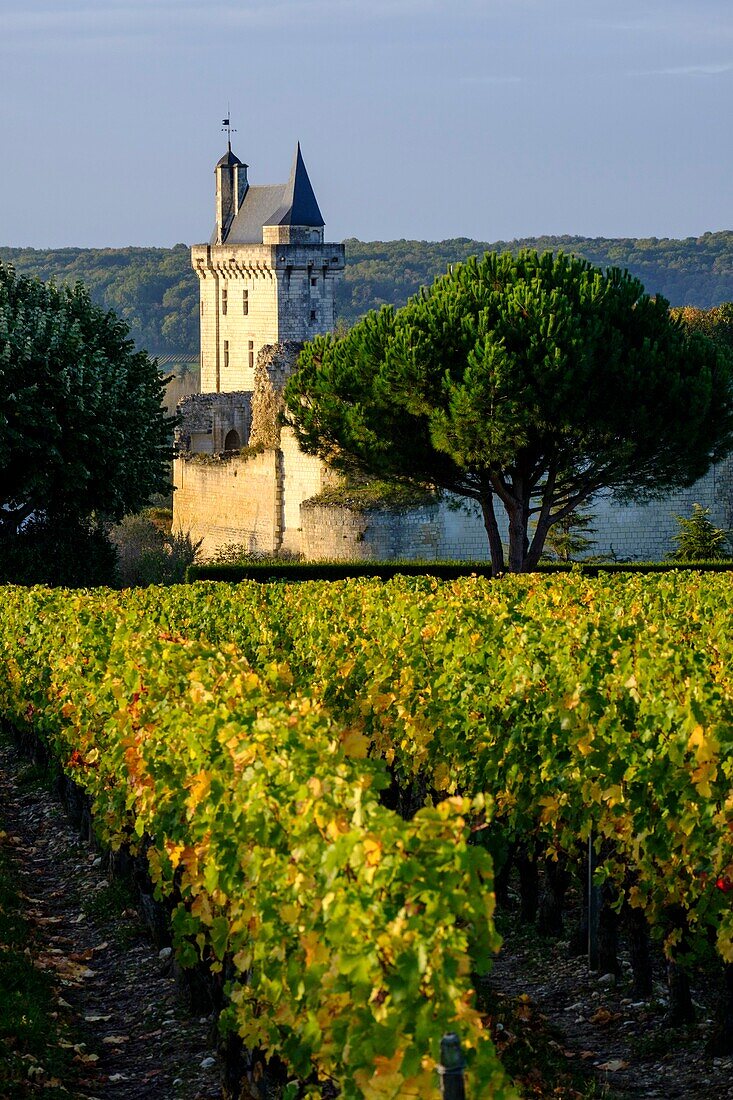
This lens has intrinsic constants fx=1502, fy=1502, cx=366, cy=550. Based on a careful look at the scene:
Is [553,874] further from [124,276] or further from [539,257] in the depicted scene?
[124,276]

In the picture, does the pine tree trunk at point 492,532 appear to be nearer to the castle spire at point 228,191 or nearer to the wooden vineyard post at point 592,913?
the wooden vineyard post at point 592,913

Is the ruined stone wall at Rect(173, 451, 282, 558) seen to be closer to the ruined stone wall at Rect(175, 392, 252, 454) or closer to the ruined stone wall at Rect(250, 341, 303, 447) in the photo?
the ruined stone wall at Rect(250, 341, 303, 447)

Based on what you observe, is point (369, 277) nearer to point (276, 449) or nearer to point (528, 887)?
point (276, 449)

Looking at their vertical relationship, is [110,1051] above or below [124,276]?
below

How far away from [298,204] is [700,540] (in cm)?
4751

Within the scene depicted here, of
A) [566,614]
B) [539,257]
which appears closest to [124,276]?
[539,257]

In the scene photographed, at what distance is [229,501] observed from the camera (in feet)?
149

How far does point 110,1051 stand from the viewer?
672 cm

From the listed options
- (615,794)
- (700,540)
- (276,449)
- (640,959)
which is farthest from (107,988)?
(276,449)

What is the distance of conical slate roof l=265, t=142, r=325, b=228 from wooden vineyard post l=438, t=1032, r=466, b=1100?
7780cm

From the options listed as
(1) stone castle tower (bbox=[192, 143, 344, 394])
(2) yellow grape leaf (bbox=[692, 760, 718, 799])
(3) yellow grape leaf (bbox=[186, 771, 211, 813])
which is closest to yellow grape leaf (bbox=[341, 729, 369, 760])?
(3) yellow grape leaf (bbox=[186, 771, 211, 813])

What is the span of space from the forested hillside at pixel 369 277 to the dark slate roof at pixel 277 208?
33204 millimetres

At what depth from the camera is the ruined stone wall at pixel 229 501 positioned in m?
42.3

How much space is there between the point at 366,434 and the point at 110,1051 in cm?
2367
